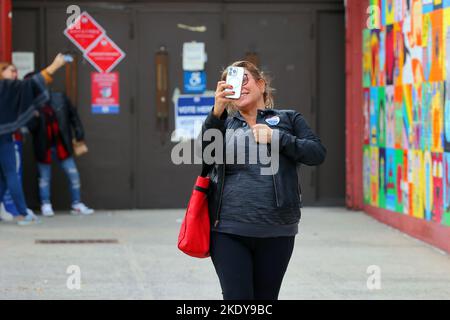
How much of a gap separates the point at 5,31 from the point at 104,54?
1341 mm

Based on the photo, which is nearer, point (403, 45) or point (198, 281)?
point (198, 281)

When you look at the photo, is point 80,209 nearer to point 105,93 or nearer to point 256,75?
point 105,93

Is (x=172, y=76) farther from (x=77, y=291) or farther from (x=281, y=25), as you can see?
(x=77, y=291)

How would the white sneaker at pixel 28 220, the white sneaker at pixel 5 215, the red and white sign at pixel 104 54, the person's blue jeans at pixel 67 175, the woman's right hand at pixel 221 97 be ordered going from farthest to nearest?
the red and white sign at pixel 104 54, the person's blue jeans at pixel 67 175, the white sneaker at pixel 5 215, the white sneaker at pixel 28 220, the woman's right hand at pixel 221 97

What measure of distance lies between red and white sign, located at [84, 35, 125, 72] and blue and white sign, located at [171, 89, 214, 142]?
0.89m

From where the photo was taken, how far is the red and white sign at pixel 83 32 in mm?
12969

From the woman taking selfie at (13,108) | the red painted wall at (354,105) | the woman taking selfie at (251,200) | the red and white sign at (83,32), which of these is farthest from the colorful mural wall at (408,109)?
the woman taking selfie at (251,200)

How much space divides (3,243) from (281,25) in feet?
16.1

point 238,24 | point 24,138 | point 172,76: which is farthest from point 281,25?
point 24,138

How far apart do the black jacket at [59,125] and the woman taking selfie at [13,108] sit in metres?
0.75

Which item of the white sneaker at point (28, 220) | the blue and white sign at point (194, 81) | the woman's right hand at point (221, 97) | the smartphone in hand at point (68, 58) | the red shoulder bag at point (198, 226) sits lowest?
the white sneaker at point (28, 220)

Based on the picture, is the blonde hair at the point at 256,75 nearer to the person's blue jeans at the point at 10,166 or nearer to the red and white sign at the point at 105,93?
the person's blue jeans at the point at 10,166

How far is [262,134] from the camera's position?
5.06 meters

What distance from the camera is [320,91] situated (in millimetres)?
13445
